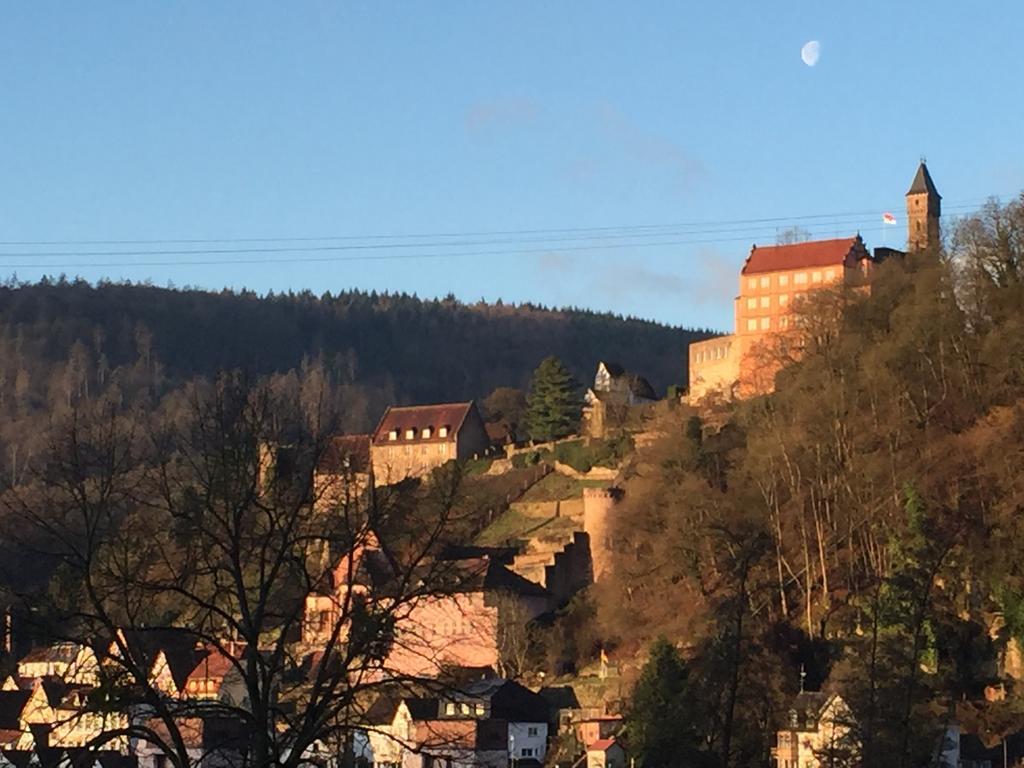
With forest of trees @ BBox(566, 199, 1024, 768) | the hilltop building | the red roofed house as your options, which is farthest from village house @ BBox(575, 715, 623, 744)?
the red roofed house

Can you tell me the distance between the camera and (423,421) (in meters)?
106

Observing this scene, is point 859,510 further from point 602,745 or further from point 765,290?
A: point 765,290

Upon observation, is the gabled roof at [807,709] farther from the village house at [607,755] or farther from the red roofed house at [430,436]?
the red roofed house at [430,436]

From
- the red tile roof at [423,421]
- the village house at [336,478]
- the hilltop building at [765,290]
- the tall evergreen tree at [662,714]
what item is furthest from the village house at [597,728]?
the red tile roof at [423,421]

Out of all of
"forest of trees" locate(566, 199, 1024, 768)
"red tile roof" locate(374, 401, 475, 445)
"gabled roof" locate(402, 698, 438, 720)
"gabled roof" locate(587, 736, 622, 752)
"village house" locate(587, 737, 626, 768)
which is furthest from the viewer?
"red tile roof" locate(374, 401, 475, 445)

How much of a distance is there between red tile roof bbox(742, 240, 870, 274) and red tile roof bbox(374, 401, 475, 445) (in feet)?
60.6

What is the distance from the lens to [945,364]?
63.2 metres

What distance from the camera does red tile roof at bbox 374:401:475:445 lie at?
103 m

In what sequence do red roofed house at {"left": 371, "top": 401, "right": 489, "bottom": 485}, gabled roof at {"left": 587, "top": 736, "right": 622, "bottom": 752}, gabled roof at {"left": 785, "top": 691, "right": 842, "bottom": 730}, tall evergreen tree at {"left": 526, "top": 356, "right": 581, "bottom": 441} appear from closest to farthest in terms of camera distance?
gabled roof at {"left": 785, "top": 691, "right": 842, "bottom": 730}
gabled roof at {"left": 587, "top": 736, "right": 622, "bottom": 752}
tall evergreen tree at {"left": 526, "top": 356, "right": 581, "bottom": 441}
red roofed house at {"left": 371, "top": 401, "right": 489, "bottom": 485}

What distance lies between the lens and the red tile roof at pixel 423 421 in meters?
103

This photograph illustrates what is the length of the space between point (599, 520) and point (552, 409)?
74.8ft

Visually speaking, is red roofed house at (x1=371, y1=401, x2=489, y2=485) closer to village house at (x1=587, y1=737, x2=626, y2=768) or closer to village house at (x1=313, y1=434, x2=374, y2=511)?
village house at (x1=587, y1=737, x2=626, y2=768)

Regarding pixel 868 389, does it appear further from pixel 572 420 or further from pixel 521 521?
pixel 572 420

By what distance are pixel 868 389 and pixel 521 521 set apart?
26067mm
